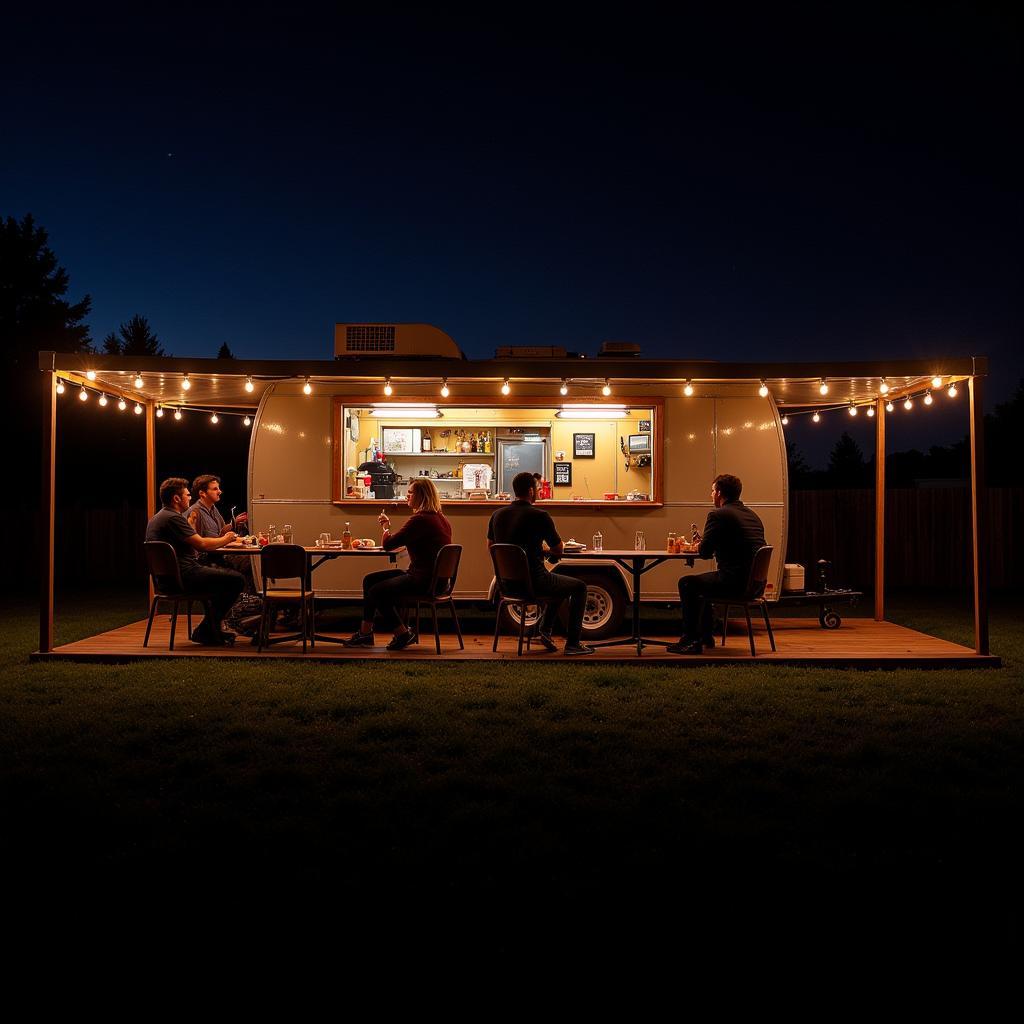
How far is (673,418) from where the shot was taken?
806 cm

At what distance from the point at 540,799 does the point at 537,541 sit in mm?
3202

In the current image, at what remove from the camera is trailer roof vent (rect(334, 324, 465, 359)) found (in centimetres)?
770

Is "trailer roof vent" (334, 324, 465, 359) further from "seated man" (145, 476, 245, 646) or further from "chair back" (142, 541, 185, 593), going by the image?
"chair back" (142, 541, 185, 593)

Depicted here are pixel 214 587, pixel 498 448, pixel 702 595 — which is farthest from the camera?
pixel 498 448

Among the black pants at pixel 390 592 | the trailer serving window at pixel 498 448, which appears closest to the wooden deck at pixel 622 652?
the black pants at pixel 390 592

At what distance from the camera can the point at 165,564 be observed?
651 centimetres

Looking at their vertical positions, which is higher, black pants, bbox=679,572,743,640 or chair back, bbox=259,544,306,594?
chair back, bbox=259,544,306,594

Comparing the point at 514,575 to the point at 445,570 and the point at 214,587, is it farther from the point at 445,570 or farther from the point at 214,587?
the point at 214,587

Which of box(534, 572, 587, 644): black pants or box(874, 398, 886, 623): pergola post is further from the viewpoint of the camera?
box(874, 398, 886, 623): pergola post

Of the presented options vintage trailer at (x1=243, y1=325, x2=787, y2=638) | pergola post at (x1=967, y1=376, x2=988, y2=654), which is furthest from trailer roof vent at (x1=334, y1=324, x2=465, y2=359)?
pergola post at (x1=967, y1=376, x2=988, y2=654)

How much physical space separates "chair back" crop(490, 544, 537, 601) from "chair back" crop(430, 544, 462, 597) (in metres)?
0.37

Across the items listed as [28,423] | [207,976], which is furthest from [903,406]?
[28,423]

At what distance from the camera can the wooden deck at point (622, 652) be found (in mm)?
6355

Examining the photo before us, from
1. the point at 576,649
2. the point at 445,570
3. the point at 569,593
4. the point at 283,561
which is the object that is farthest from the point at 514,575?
the point at 283,561
